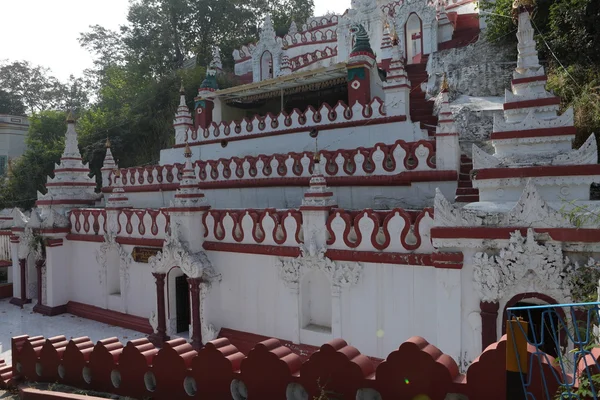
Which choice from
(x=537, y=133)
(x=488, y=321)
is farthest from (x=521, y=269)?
(x=537, y=133)

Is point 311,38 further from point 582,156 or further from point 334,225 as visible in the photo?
point 582,156

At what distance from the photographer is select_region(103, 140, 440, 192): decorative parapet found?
9.96m

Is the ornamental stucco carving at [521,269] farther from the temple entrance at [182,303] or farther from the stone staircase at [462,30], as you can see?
the stone staircase at [462,30]

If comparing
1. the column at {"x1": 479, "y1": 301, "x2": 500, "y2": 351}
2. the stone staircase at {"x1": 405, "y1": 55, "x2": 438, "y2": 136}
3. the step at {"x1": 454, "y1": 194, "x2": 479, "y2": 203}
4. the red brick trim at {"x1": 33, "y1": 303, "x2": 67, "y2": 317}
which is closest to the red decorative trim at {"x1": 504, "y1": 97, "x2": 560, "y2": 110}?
the step at {"x1": 454, "y1": 194, "x2": 479, "y2": 203}

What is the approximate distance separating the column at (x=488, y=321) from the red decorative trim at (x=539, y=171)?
77.4 inches

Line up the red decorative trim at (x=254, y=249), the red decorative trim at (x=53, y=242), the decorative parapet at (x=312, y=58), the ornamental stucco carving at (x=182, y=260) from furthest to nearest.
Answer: the decorative parapet at (x=312, y=58) < the red decorative trim at (x=53, y=242) < the ornamental stucco carving at (x=182, y=260) < the red decorative trim at (x=254, y=249)

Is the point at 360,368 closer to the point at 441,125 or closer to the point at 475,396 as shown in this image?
the point at 475,396

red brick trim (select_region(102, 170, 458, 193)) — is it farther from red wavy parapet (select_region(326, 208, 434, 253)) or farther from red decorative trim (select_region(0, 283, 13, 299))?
red decorative trim (select_region(0, 283, 13, 299))

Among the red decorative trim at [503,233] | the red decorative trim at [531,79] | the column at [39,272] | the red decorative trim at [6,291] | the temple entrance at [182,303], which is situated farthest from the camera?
the red decorative trim at [6,291]

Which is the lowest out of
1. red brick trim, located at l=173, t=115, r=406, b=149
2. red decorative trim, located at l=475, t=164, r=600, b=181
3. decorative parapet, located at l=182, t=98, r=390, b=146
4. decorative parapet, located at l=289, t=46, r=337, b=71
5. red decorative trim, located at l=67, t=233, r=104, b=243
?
red decorative trim, located at l=67, t=233, r=104, b=243

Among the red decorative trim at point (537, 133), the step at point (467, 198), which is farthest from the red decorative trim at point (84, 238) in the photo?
the red decorative trim at point (537, 133)

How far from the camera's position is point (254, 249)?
893 cm

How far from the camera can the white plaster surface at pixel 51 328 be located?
10.9 metres

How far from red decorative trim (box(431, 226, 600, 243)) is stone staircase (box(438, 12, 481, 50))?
54.7 ft
